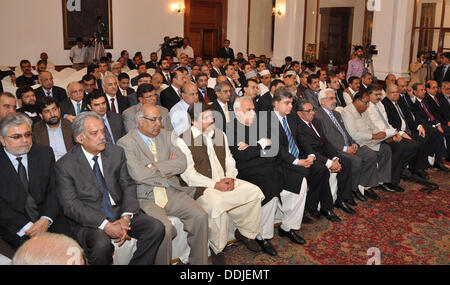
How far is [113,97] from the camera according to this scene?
5332 millimetres

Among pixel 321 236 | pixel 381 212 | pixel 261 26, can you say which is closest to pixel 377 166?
pixel 381 212

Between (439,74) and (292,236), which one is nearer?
(292,236)

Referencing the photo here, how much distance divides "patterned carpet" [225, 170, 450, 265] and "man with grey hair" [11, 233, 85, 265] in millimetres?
2076

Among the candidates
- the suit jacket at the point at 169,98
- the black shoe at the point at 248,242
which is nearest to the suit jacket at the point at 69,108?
the suit jacket at the point at 169,98

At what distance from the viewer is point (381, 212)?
14.7 ft

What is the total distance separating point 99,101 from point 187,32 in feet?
32.6

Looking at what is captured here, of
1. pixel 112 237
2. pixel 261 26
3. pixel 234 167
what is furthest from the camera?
pixel 261 26

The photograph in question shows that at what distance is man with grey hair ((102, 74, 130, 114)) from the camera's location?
5.21 meters

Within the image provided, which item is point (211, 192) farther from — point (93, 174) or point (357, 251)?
point (357, 251)

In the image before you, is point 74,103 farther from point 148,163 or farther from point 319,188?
point 319,188

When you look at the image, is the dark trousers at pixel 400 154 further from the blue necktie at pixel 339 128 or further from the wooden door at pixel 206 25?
the wooden door at pixel 206 25

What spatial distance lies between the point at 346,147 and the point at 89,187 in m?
3.00

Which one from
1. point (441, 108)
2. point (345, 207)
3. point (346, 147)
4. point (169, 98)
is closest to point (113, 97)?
point (169, 98)

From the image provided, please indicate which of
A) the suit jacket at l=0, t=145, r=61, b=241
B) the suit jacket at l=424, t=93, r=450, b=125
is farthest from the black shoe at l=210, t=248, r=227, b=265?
the suit jacket at l=424, t=93, r=450, b=125
